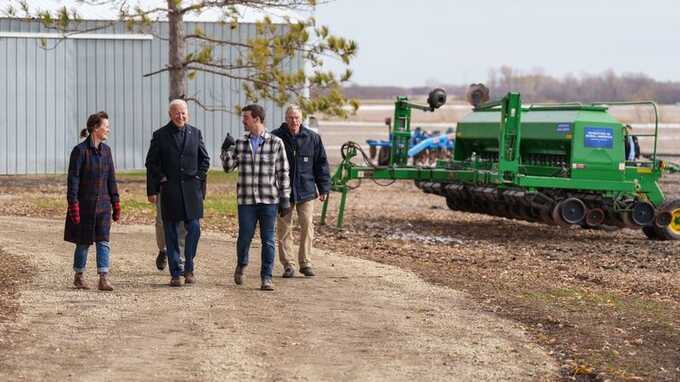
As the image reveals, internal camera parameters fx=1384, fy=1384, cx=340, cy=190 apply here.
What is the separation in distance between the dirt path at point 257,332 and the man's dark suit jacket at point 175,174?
29.7 inches

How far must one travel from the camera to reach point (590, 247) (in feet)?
66.2

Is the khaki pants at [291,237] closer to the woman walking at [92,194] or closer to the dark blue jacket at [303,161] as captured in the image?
the dark blue jacket at [303,161]

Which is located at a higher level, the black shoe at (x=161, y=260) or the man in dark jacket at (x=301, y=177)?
the man in dark jacket at (x=301, y=177)

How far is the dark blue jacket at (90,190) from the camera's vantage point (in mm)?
12500

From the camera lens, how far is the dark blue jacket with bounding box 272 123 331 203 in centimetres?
1401

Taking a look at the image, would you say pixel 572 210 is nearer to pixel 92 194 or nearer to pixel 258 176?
pixel 258 176

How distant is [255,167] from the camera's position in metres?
13.0

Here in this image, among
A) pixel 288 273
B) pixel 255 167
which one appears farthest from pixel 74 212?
pixel 288 273

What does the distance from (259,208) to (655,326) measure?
12.5 ft

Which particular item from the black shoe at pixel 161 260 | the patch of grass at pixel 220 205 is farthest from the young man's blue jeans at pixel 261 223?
the patch of grass at pixel 220 205

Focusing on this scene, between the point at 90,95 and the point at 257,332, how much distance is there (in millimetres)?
23385

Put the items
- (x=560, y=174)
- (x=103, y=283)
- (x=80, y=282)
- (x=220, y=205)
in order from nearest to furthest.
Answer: (x=103, y=283) → (x=80, y=282) → (x=560, y=174) → (x=220, y=205)

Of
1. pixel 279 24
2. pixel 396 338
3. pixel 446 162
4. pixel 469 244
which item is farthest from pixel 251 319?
pixel 279 24

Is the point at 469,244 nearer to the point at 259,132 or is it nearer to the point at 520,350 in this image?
the point at 259,132
